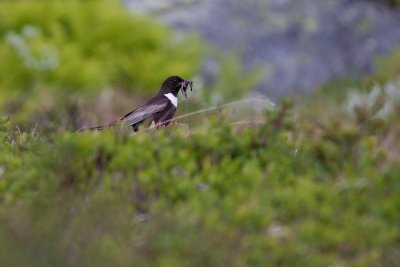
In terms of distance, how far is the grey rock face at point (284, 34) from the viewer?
15562 millimetres

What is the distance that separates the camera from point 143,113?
21.2 feet

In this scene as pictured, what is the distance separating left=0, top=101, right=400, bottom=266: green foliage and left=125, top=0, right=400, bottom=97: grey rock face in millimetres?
10237

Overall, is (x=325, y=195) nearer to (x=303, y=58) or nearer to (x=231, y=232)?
(x=231, y=232)

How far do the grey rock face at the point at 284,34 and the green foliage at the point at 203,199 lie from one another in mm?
10237

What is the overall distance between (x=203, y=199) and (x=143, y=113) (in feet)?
7.08

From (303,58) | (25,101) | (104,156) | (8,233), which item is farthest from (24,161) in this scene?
(303,58)

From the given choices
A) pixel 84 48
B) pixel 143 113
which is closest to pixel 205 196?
pixel 143 113

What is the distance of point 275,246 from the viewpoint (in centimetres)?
414

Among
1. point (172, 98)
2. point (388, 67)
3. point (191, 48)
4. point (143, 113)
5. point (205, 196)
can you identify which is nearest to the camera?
point (205, 196)

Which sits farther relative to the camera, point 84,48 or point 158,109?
point 84,48

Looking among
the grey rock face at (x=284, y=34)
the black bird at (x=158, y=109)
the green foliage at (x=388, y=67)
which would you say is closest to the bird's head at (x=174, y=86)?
the black bird at (x=158, y=109)

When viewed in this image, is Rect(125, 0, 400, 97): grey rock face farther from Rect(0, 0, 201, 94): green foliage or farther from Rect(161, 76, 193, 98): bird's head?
Rect(161, 76, 193, 98): bird's head

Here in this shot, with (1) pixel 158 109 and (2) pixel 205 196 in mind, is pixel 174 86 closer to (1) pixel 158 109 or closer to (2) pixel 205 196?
(1) pixel 158 109

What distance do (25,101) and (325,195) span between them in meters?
7.80
